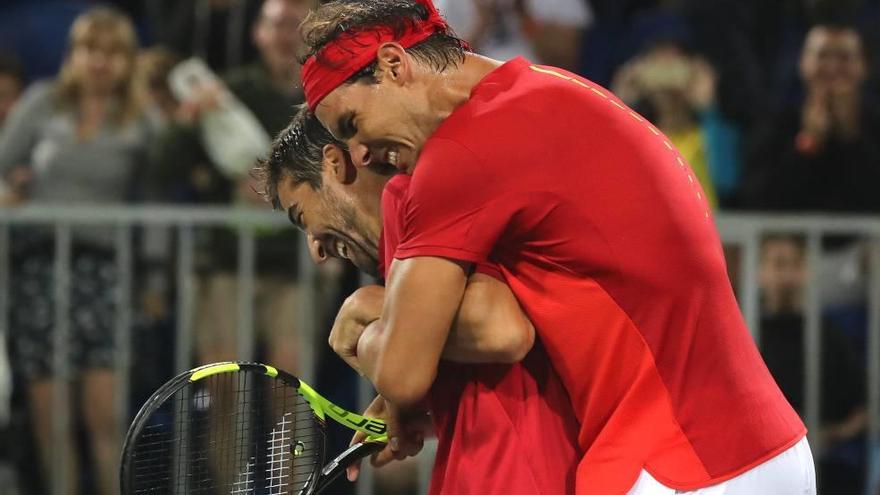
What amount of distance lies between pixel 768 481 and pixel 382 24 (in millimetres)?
1185

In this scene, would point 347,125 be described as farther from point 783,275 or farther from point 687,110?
point 687,110

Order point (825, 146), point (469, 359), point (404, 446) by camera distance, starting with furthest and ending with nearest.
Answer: point (825, 146) < point (404, 446) < point (469, 359)

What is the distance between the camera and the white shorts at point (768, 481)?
9.59 feet

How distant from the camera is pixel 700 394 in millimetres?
2938

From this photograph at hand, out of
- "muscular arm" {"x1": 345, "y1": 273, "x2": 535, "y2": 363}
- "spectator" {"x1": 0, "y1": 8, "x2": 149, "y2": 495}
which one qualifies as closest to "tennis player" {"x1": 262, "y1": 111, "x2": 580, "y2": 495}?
"muscular arm" {"x1": 345, "y1": 273, "x2": 535, "y2": 363}

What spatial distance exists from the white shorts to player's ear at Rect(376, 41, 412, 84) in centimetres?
91

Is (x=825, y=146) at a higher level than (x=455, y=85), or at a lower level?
lower

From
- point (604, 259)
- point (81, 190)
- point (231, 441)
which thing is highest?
point (604, 259)

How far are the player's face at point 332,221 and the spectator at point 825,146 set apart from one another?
3760 millimetres

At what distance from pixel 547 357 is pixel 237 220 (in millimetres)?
3221

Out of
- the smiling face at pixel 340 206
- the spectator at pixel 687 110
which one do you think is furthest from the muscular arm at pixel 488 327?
the spectator at pixel 687 110

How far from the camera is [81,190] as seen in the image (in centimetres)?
690

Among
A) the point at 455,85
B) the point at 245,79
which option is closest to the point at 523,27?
the point at 245,79

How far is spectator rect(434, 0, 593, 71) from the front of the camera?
7.09m
